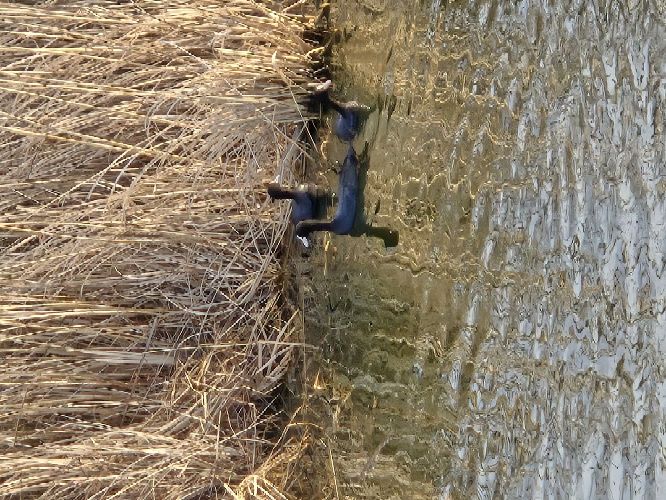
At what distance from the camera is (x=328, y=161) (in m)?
Answer: 1.08

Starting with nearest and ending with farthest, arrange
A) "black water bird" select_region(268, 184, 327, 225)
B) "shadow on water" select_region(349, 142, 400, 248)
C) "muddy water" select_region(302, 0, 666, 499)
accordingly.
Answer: "muddy water" select_region(302, 0, 666, 499), "shadow on water" select_region(349, 142, 400, 248), "black water bird" select_region(268, 184, 327, 225)

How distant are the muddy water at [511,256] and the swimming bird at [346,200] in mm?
29

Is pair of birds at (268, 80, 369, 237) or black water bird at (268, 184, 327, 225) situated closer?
pair of birds at (268, 80, 369, 237)

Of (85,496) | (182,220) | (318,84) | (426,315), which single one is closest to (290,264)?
(182,220)

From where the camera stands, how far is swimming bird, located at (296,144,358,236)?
931mm

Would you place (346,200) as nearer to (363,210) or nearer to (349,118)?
(363,210)

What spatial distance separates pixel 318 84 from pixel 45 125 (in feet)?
2.17

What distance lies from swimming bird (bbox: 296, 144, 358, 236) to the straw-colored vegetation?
0.73 ft

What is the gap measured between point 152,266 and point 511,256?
92 centimetres

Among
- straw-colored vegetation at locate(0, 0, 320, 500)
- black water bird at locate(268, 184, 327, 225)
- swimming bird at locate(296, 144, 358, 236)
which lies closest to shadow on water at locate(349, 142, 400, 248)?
swimming bird at locate(296, 144, 358, 236)

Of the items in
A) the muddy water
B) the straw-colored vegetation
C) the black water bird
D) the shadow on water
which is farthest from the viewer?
Result: the straw-colored vegetation

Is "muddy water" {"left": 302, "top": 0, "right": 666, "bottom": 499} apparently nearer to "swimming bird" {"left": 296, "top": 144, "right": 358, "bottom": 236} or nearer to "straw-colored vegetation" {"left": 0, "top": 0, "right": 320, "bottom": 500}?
"swimming bird" {"left": 296, "top": 144, "right": 358, "bottom": 236}

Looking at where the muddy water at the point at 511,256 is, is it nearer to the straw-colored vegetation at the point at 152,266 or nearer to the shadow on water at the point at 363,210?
the shadow on water at the point at 363,210

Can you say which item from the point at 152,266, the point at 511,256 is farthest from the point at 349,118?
the point at 152,266
